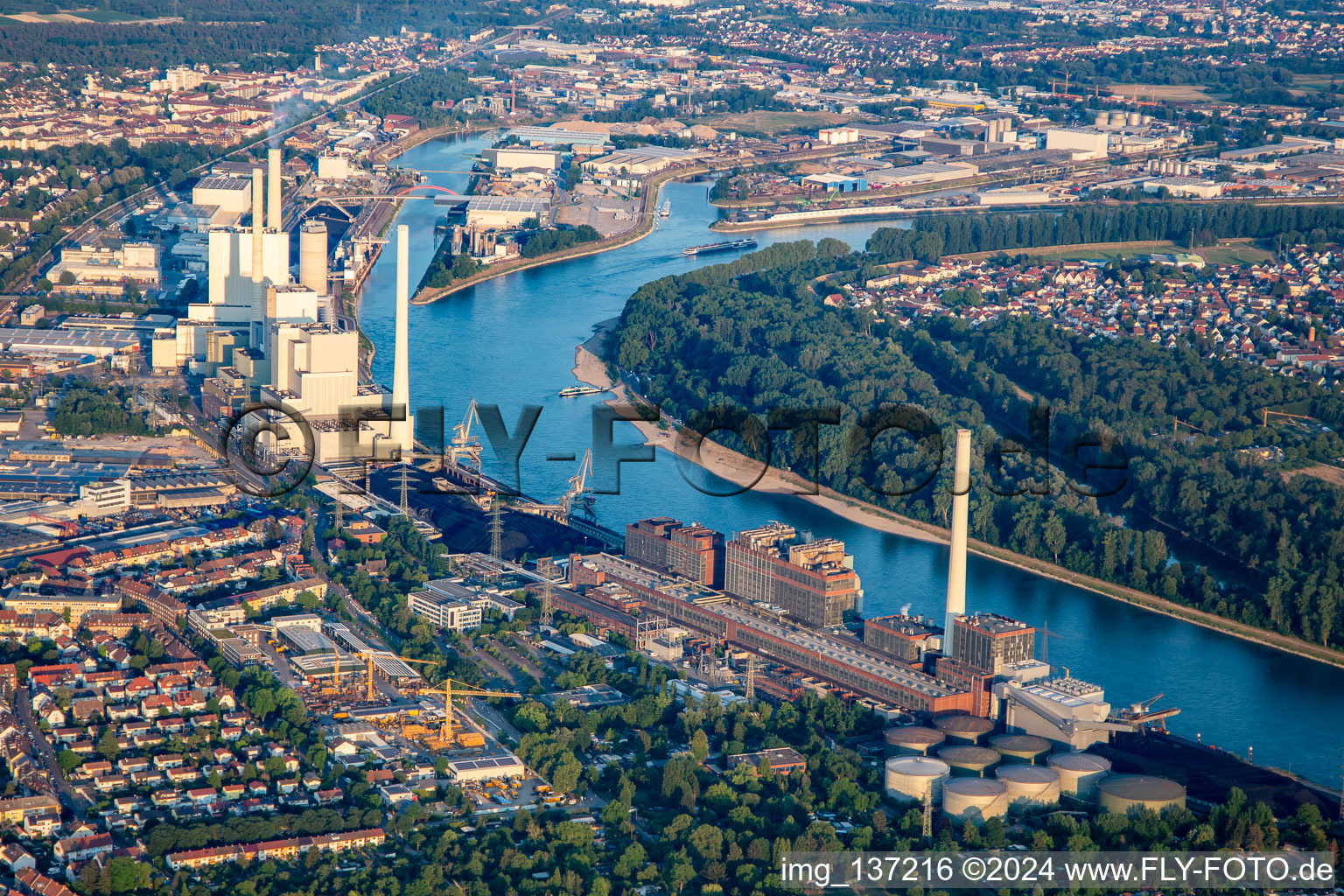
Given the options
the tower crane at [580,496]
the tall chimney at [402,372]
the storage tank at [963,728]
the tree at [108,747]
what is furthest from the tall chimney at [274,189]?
the storage tank at [963,728]

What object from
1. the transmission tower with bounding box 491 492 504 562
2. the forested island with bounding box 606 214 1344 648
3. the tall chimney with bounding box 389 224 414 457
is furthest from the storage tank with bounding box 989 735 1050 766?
the tall chimney with bounding box 389 224 414 457

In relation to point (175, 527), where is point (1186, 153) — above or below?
above

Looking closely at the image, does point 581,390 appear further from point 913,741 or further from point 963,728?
point 913,741

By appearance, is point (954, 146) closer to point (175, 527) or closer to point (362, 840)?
point (175, 527)

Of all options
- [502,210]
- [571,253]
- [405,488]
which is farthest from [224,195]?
[405,488]

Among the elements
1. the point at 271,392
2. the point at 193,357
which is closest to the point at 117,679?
the point at 271,392

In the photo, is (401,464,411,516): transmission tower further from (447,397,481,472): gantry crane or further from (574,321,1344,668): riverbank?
(574,321,1344,668): riverbank
